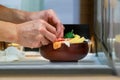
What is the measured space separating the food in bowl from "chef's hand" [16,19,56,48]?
39 mm

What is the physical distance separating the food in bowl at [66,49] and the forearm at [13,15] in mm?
200

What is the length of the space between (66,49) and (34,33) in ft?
0.36

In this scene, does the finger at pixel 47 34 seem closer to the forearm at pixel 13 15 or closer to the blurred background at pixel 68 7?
the forearm at pixel 13 15

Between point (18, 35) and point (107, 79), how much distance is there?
0.79 ft

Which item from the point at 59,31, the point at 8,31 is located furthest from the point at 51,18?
the point at 8,31

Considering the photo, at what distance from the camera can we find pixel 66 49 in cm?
82

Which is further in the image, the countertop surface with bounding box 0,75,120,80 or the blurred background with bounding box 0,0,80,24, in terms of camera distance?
the blurred background with bounding box 0,0,80,24

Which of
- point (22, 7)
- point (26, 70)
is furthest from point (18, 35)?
point (22, 7)

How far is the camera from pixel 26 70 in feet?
2.56

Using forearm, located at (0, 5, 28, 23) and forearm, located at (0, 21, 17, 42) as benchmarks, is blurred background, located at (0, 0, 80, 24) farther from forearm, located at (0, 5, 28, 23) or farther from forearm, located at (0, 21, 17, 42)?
forearm, located at (0, 21, 17, 42)

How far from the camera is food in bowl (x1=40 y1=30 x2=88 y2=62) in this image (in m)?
0.82

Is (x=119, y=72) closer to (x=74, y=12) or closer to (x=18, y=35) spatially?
(x=18, y=35)

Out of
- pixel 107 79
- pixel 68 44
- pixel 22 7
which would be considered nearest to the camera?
pixel 107 79

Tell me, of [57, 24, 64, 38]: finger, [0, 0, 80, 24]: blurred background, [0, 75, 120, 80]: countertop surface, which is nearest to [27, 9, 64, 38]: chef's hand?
[57, 24, 64, 38]: finger
